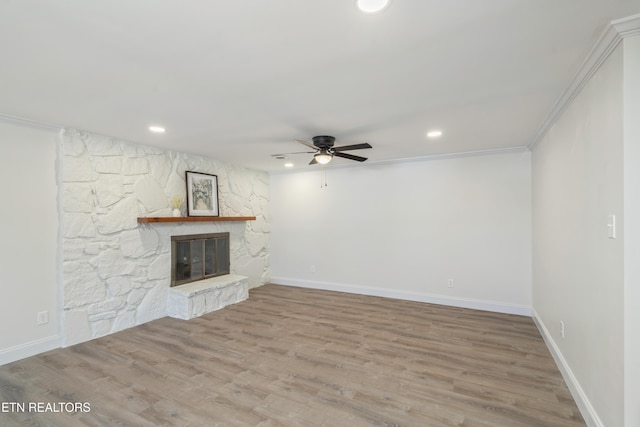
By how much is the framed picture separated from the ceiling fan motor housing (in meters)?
2.24

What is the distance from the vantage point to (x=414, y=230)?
490 cm

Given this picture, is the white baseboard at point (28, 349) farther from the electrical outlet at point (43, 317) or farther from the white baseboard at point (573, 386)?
the white baseboard at point (573, 386)

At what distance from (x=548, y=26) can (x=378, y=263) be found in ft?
13.4

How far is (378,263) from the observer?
5.19m

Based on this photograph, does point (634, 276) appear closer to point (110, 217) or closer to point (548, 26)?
point (548, 26)

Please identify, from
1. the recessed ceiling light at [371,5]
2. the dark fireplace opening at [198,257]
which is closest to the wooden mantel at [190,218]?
the dark fireplace opening at [198,257]

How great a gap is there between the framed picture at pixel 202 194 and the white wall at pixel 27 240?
1.62m

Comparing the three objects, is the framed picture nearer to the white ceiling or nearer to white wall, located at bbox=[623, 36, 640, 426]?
the white ceiling

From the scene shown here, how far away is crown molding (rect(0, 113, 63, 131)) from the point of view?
2.86m

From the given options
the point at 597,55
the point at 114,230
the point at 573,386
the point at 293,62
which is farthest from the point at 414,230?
the point at 114,230

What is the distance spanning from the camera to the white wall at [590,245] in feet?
5.31

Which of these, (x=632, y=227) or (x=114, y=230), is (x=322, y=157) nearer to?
(x=632, y=227)

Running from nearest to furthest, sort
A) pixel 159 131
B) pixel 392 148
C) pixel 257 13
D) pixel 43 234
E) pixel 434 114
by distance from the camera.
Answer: pixel 257 13
pixel 434 114
pixel 43 234
pixel 159 131
pixel 392 148

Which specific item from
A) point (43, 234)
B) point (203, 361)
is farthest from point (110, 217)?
point (203, 361)
